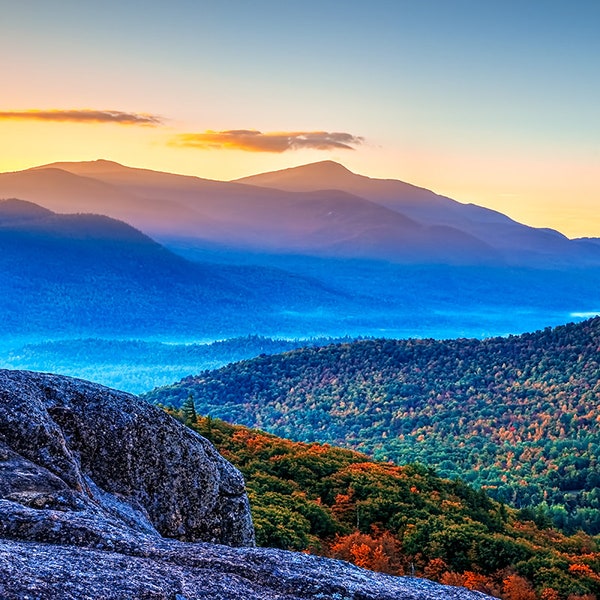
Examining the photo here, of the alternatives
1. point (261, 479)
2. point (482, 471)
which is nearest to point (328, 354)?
point (482, 471)

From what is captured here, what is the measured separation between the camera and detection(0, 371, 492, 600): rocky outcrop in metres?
8.16

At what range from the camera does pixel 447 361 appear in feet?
307

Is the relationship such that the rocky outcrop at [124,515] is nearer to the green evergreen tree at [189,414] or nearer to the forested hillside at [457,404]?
the green evergreen tree at [189,414]

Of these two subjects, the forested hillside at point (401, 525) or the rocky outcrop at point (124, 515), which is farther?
the forested hillside at point (401, 525)

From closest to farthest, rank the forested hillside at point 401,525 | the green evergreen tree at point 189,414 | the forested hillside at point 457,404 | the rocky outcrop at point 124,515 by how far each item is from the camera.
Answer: the rocky outcrop at point 124,515
the forested hillside at point 401,525
the green evergreen tree at point 189,414
the forested hillside at point 457,404

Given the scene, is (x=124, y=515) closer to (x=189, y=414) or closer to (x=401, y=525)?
(x=401, y=525)

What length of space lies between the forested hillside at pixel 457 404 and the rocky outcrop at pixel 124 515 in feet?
121

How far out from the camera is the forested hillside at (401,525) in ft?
73.4

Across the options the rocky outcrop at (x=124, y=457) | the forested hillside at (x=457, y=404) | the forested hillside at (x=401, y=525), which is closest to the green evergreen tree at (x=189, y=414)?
the forested hillside at (x=401, y=525)

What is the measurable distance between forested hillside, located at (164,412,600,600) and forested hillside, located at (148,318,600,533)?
17387 mm

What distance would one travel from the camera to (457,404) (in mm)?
81938

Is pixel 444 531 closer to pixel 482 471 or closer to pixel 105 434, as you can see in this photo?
pixel 105 434

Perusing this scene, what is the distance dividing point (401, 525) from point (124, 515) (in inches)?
598

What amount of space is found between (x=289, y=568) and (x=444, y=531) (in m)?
16.4
